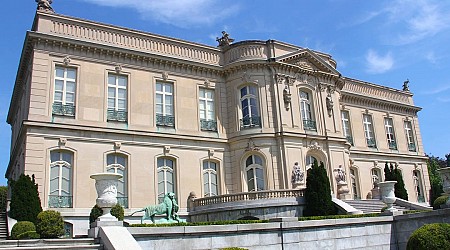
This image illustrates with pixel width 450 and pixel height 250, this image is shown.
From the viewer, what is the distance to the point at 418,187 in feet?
122

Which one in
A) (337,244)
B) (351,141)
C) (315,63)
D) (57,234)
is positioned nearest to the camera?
(57,234)

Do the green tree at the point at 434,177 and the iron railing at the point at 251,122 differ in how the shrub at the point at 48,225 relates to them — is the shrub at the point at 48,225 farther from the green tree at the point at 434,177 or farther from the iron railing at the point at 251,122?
the green tree at the point at 434,177

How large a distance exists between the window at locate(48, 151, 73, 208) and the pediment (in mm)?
12873

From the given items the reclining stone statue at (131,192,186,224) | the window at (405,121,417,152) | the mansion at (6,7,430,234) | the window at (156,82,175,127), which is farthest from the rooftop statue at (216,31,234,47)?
the window at (405,121,417,152)

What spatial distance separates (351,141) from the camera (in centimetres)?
3338

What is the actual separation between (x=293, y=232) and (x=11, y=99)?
21757 mm

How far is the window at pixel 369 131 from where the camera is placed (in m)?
34.8

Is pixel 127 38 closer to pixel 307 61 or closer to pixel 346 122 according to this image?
pixel 307 61

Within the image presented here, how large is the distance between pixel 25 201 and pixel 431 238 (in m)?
14.5

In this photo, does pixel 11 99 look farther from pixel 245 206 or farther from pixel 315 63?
pixel 315 63

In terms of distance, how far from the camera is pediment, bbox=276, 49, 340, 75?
27.0 meters

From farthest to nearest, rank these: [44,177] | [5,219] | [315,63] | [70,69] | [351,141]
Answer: [351,141] → [315,63] → [70,69] → [44,177] → [5,219]

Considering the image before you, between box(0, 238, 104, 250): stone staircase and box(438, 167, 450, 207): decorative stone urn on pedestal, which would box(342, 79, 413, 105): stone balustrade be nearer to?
box(438, 167, 450, 207): decorative stone urn on pedestal

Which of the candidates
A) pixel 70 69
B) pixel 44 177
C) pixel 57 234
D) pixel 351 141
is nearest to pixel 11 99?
pixel 70 69
